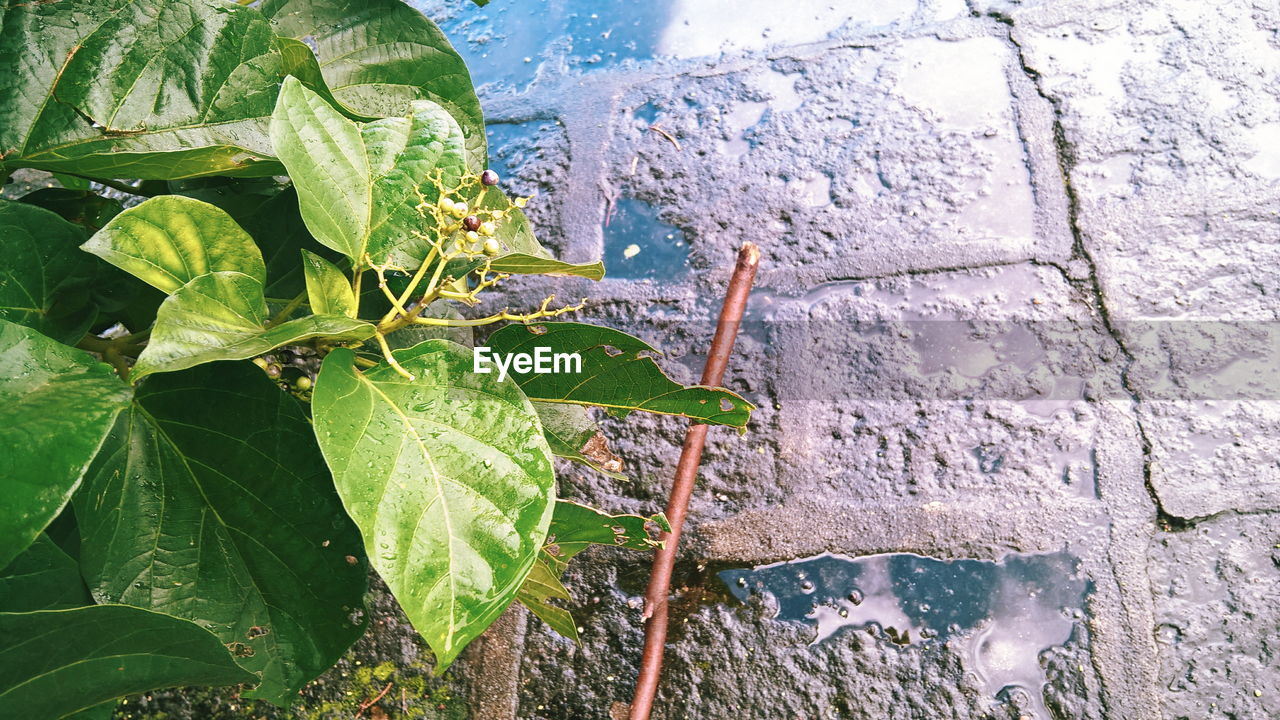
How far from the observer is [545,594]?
1159 mm

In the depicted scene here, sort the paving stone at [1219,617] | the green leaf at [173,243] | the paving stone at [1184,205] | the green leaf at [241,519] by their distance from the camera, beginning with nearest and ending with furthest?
the green leaf at [173,243] → the green leaf at [241,519] → the paving stone at [1219,617] → the paving stone at [1184,205]

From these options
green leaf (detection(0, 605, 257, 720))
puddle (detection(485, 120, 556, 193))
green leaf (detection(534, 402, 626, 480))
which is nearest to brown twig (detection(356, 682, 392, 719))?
green leaf (detection(534, 402, 626, 480))

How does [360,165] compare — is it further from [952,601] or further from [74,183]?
[952,601]

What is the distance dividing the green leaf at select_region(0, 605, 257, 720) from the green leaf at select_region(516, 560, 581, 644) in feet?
1.47

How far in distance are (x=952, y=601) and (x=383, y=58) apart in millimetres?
1316

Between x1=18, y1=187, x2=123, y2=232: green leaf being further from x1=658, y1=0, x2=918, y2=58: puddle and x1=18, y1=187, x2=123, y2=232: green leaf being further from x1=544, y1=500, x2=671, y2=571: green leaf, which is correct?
x1=658, y1=0, x2=918, y2=58: puddle

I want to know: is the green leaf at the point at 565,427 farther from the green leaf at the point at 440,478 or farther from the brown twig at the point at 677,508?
the brown twig at the point at 677,508

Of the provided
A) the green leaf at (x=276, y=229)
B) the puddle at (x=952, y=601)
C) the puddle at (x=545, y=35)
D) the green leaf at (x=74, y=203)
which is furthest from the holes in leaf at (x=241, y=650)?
the puddle at (x=545, y=35)

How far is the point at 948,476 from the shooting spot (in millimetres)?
1652

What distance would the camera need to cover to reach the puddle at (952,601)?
4.83ft

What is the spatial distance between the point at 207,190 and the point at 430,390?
0.53 meters

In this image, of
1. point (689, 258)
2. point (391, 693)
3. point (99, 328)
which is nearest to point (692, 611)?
point (391, 693)

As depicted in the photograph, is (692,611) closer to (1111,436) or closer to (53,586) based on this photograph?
(1111,436)

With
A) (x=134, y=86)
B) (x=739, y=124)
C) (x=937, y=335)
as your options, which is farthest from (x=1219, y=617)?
(x=134, y=86)
